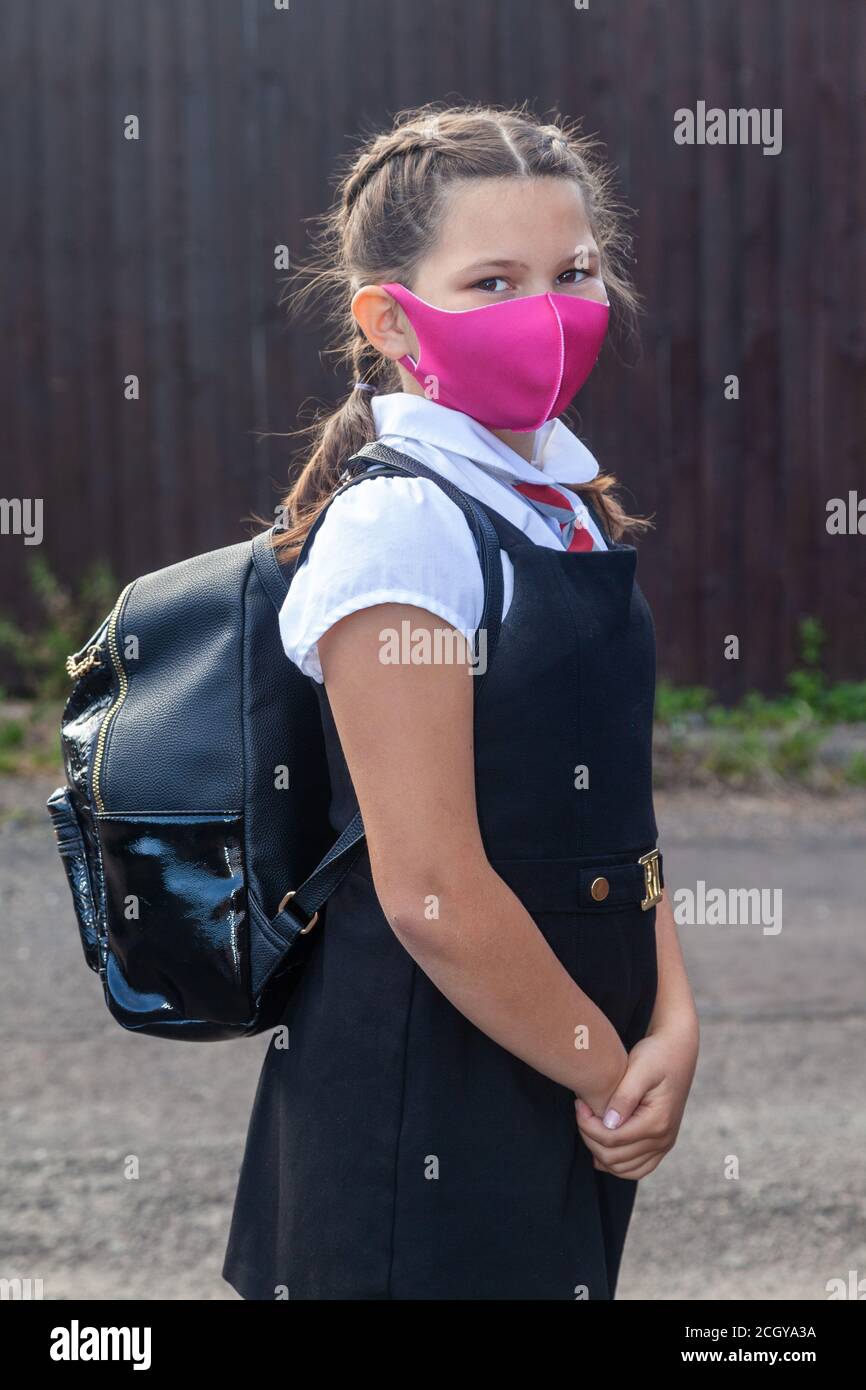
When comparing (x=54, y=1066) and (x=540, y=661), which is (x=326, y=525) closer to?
(x=540, y=661)

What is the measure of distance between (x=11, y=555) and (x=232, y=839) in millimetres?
5711

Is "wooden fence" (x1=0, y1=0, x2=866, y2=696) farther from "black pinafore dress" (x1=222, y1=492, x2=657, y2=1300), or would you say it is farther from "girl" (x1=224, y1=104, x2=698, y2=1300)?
"black pinafore dress" (x1=222, y1=492, x2=657, y2=1300)

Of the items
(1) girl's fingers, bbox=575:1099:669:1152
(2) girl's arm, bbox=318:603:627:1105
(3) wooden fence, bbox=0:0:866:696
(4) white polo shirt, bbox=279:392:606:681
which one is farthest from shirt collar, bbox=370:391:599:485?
(3) wooden fence, bbox=0:0:866:696

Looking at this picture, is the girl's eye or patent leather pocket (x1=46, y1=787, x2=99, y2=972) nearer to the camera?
the girl's eye

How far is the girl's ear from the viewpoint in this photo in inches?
66.3

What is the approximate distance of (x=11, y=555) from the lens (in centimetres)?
698

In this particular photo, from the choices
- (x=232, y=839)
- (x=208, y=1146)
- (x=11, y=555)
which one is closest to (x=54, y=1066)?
(x=208, y=1146)

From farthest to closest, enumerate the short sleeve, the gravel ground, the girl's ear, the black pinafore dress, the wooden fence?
the wooden fence → the gravel ground → the girl's ear → the black pinafore dress → the short sleeve

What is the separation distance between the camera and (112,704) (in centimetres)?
169

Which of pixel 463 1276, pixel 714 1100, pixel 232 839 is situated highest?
pixel 232 839

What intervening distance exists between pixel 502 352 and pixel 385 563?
1.13ft

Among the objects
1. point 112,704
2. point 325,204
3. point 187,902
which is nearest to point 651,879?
point 187,902

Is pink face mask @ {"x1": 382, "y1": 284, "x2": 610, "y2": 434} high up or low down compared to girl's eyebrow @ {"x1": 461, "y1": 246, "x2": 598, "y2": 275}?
down

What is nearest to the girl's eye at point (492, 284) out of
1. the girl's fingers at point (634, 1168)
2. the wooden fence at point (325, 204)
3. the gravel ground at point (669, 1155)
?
the girl's fingers at point (634, 1168)
